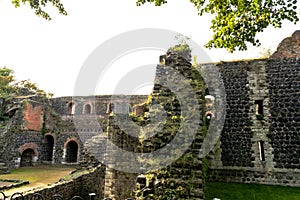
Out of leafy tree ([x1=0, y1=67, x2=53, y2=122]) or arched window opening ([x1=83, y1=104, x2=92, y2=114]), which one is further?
arched window opening ([x1=83, y1=104, x2=92, y2=114])

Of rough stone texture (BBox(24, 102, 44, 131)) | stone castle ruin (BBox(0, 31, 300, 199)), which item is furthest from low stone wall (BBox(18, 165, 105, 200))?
rough stone texture (BBox(24, 102, 44, 131))

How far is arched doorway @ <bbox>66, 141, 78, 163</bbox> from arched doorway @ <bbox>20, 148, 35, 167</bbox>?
3.44 metres

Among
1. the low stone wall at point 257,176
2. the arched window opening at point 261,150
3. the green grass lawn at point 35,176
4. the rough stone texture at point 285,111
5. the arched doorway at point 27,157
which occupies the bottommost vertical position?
the green grass lawn at point 35,176

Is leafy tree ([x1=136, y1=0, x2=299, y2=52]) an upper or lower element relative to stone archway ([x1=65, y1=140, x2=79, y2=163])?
upper

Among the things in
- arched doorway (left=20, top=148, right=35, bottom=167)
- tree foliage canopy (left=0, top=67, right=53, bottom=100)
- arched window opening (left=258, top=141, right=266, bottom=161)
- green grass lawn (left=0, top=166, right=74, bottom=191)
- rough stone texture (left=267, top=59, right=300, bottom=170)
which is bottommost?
green grass lawn (left=0, top=166, right=74, bottom=191)

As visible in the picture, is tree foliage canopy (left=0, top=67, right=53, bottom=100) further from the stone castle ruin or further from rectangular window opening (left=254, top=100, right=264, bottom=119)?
rectangular window opening (left=254, top=100, right=264, bottom=119)

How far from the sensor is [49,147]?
2439 cm

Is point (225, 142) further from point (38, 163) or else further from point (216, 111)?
point (38, 163)

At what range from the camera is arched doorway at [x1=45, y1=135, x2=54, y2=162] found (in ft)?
78.1

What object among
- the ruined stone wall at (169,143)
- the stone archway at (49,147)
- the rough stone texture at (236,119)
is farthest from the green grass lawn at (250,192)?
the stone archway at (49,147)

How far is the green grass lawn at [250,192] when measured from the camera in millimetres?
8594

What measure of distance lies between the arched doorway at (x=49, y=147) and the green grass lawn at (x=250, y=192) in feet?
62.4

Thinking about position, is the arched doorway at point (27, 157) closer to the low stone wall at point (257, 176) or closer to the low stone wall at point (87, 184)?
the low stone wall at point (87, 184)

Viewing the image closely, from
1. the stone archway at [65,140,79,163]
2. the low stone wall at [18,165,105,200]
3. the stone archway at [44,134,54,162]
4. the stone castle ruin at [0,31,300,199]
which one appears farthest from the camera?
the stone archway at [65,140,79,163]
